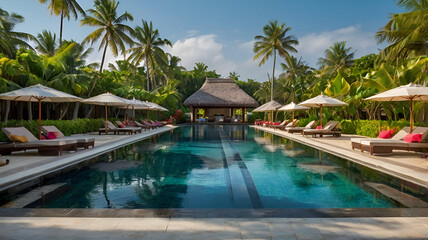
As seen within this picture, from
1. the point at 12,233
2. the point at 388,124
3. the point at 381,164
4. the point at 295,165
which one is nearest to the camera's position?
the point at 12,233

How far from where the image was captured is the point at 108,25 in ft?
71.9

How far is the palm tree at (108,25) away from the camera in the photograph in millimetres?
21734

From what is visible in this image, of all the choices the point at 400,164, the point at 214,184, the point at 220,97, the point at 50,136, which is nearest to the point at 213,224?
the point at 214,184

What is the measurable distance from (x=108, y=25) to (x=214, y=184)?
20.3m

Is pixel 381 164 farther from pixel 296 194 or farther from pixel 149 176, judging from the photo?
pixel 149 176

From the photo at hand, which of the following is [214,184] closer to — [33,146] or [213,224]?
[213,224]

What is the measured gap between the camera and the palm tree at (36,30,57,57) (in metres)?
25.7

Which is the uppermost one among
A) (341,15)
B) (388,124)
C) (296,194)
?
(341,15)

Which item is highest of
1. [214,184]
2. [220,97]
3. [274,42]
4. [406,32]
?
[274,42]

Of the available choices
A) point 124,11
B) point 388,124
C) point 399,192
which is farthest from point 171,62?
point 399,192

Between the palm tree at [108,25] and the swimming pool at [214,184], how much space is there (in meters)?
16.8

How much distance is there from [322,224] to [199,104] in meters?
30.2

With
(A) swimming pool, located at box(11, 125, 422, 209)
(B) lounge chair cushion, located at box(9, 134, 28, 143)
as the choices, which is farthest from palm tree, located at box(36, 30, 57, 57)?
(A) swimming pool, located at box(11, 125, 422, 209)

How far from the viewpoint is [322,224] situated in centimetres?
302
